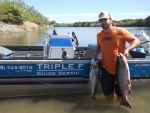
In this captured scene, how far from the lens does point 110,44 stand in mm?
6457

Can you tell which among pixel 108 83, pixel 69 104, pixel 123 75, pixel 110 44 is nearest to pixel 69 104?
pixel 69 104

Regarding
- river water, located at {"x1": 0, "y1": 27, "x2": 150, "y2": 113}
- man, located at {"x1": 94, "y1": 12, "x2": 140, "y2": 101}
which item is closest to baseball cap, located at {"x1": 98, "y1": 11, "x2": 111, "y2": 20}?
man, located at {"x1": 94, "y1": 12, "x2": 140, "y2": 101}

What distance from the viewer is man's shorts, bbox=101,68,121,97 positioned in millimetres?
6633

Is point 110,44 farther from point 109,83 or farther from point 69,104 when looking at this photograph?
point 69,104

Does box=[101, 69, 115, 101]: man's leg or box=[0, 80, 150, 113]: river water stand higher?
box=[101, 69, 115, 101]: man's leg

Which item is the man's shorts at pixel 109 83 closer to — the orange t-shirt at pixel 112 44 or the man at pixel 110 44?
the man at pixel 110 44

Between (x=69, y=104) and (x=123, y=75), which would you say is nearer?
(x=123, y=75)

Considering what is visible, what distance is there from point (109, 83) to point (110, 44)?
0.82m

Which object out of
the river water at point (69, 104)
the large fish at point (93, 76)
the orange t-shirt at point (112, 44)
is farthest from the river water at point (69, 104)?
the orange t-shirt at point (112, 44)

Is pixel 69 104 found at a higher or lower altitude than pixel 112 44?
lower

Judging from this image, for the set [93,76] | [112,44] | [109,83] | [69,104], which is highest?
[112,44]

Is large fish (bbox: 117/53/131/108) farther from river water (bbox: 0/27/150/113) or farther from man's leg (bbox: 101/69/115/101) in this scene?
river water (bbox: 0/27/150/113)

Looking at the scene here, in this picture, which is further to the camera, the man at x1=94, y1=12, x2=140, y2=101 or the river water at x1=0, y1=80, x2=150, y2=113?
the river water at x1=0, y1=80, x2=150, y2=113

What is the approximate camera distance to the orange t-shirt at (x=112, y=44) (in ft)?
21.1
